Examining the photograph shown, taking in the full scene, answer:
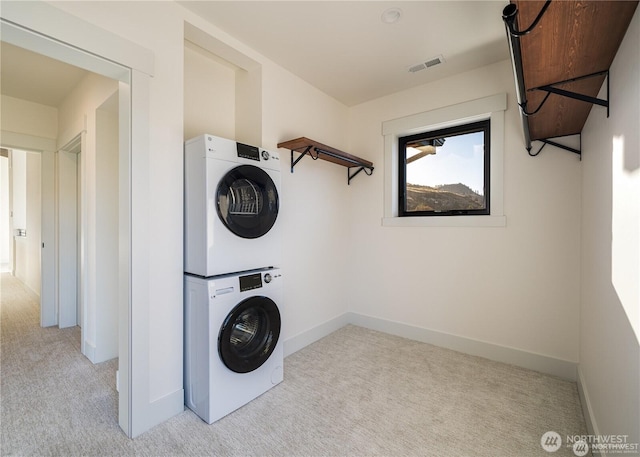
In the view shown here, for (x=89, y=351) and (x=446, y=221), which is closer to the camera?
(x=89, y=351)

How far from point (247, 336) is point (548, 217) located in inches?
99.4

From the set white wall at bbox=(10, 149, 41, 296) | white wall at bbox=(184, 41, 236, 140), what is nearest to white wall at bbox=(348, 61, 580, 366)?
white wall at bbox=(184, 41, 236, 140)

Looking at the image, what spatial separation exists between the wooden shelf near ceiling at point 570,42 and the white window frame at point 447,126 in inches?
37.5

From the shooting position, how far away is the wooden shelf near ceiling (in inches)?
38.5

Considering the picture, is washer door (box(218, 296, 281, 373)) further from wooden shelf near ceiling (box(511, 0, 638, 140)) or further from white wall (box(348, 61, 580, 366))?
wooden shelf near ceiling (box(511, 0, 638, 140))

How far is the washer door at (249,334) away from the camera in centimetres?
183

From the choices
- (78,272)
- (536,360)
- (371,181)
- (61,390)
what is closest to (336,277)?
(371,181)

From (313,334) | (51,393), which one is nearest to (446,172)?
(313,334)

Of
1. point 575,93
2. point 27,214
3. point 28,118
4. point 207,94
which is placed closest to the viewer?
point 575,93

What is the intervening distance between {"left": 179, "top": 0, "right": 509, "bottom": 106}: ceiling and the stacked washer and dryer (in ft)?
2.99

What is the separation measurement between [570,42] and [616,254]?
2.95 feet

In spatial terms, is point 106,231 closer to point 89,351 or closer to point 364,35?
point 89,351

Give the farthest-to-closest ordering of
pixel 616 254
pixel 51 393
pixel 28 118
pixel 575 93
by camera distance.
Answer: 1. pixel 28 118
2. pixel 51 393
3. pixel 575 93
4. pixel 616 254

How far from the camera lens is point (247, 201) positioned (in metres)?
2.04
